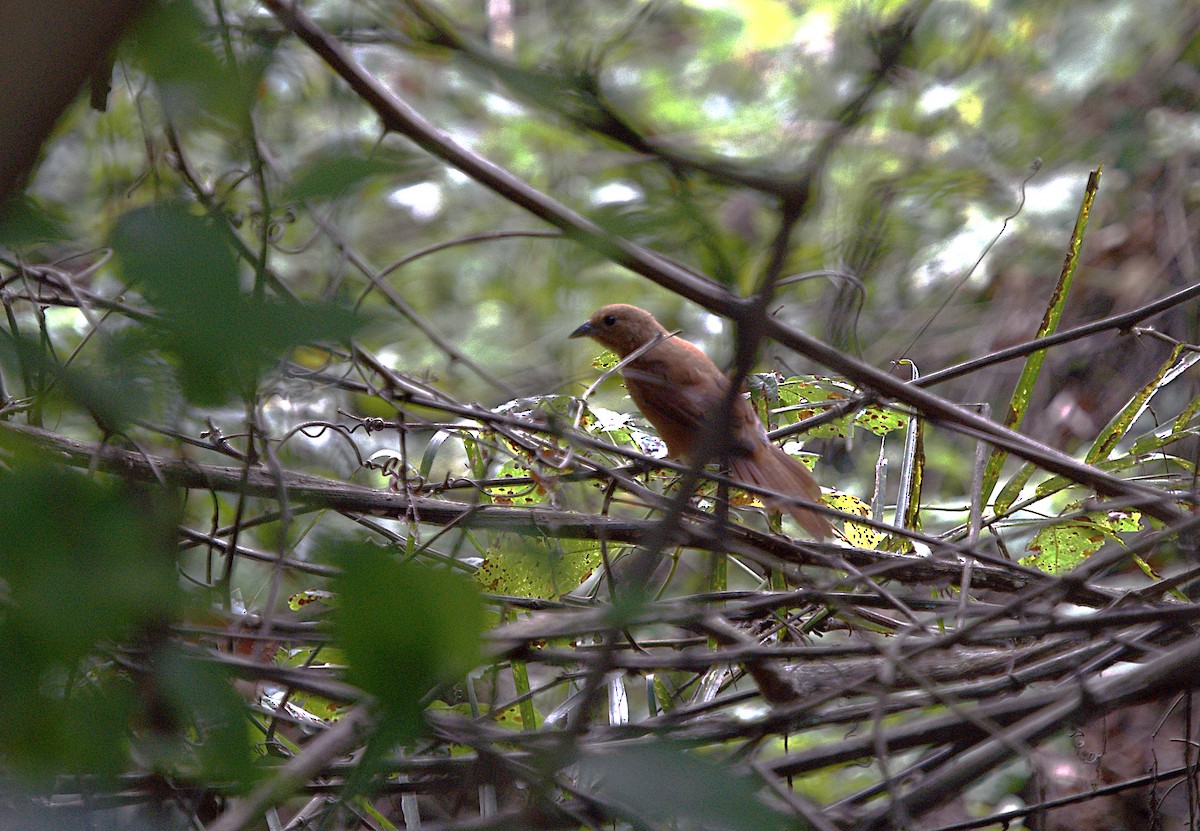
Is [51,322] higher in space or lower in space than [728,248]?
higher

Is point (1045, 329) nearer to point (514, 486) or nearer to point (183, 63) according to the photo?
point (514, 486)

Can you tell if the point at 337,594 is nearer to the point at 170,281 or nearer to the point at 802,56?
the point at 170,281

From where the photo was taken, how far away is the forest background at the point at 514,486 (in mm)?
736

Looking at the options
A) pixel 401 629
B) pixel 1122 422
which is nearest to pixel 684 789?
pixel 401 629

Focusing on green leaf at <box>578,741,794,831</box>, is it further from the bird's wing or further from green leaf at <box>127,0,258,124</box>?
the bird's wing

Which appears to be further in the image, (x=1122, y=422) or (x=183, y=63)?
(x=1122, y=422)

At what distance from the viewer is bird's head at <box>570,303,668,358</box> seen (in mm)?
4844

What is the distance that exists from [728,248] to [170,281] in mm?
632

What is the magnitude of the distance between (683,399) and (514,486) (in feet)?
5.95

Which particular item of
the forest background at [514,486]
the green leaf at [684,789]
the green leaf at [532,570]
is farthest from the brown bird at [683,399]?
the green leaf at [684,789]

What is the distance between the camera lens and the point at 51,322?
3510 mm

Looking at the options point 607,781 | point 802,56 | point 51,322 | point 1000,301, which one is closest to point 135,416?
point 607,781

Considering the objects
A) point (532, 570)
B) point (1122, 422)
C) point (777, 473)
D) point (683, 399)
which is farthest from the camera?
point (683, 399)

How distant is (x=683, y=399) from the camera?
4336 mm
